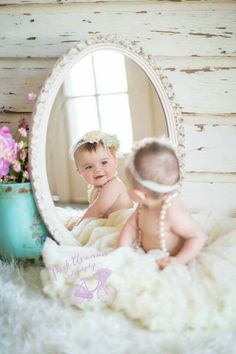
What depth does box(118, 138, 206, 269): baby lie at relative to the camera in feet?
3.43

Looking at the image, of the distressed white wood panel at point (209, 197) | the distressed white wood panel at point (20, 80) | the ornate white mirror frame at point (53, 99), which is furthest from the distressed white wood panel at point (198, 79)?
the distressed white wood panel at point (209, 197)

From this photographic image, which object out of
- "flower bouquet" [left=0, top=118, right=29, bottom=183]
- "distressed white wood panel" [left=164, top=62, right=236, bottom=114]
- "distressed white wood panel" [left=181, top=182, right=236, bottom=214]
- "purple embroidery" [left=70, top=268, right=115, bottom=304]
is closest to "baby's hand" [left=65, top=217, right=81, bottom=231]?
"flower bouquet" [left=0, top=118, right=29, bottom=183]

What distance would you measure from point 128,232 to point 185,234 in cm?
15

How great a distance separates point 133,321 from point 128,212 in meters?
0.34

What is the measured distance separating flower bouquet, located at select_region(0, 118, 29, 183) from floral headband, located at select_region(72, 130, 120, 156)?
0.58ft

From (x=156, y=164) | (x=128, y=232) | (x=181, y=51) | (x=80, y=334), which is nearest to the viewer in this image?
(x=80, y=334)

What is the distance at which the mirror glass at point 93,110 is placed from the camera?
125 centimetres

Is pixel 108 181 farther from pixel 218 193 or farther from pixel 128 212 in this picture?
pixel 218 193

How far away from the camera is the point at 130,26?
138cm

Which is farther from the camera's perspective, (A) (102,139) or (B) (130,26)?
(B) (130,26)

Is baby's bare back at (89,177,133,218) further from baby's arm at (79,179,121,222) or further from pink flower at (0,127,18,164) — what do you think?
pink flower at (0,127,18,164)

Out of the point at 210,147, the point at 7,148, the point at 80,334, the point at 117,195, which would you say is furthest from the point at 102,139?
the point at 80,334

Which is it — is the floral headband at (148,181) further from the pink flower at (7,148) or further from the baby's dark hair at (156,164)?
the pink flower at (7,148)

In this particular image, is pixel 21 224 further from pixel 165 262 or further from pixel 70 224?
pixel 165 262
